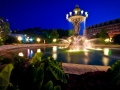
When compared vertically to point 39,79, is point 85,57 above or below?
below

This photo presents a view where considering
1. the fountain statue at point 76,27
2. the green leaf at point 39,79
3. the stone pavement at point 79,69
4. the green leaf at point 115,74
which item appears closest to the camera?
the green leaf at point 39,79

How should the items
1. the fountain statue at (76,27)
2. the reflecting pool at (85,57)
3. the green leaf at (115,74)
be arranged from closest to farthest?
1. the green leaf at (115,74)
2. the reflecting pool at (85,57)
3. the fountain statue at (76,27)

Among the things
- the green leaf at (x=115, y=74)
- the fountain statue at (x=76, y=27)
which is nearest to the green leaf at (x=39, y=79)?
the green leaf at (x=115, y=74)

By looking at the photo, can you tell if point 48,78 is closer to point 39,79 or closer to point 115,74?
point 39,79

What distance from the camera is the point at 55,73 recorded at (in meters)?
2.55

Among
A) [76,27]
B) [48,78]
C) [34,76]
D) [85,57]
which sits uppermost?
[76,27]

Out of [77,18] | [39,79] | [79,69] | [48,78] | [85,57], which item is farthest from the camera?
[77,18]

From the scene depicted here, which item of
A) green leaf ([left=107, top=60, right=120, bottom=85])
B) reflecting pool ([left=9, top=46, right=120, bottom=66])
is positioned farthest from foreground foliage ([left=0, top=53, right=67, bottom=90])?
reflecting pool ([left=9, top=46, right=120, bottom=66])

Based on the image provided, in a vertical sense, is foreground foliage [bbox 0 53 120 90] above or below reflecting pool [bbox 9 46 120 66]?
above

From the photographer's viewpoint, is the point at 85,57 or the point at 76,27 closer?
the point at 85,57

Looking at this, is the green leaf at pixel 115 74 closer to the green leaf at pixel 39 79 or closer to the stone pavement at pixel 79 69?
the green leaf at pixel 39 79

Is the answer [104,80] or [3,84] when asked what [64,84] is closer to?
[104,80]

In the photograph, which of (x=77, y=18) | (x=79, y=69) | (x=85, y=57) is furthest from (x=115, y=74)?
(x=77, y=18)

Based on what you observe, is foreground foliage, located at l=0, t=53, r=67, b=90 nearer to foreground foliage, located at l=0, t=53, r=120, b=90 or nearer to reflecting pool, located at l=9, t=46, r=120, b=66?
Result: foreground foliage, located at l=0, t=53, r=120, b=90
